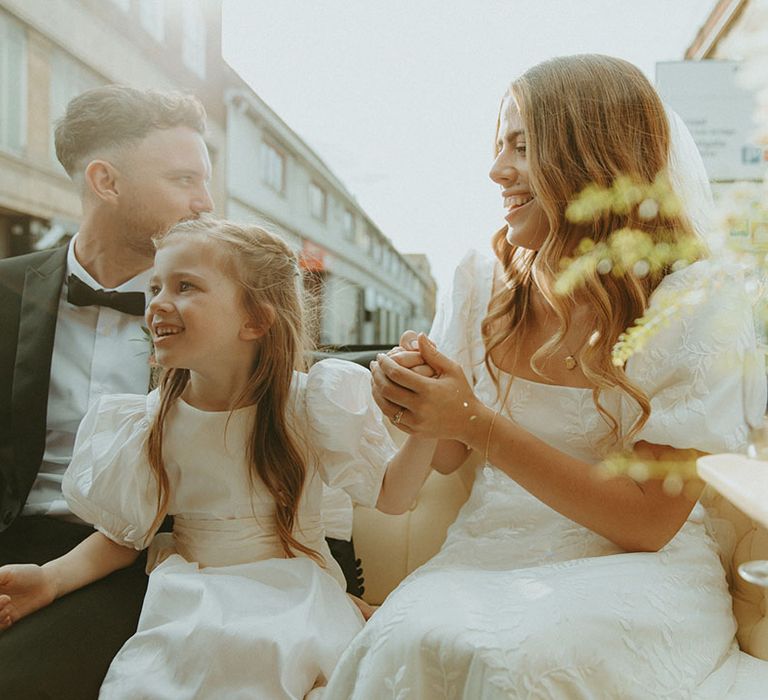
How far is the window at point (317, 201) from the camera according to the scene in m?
1.68

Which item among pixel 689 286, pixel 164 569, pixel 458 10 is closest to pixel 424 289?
pixel 458 10

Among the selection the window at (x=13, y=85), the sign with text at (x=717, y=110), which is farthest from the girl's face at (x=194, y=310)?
the sign with text at (x=717, y=110)

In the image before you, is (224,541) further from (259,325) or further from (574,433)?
(574,433)

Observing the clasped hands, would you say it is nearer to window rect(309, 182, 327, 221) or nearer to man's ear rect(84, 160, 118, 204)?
man's ear rect(84, 160, 118, 204)

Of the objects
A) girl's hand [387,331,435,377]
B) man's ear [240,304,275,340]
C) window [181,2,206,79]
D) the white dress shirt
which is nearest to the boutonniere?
the white dress shirt

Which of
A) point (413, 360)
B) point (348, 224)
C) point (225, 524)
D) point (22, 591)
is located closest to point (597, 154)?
point (413, 360)

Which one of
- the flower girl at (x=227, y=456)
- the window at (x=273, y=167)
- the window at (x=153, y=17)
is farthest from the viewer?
the window at (x=273, y=167)

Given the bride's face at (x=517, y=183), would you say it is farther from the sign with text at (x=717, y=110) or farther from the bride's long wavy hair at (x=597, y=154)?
the sign with text at (x=717, y=110)

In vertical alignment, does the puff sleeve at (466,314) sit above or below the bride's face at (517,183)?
below

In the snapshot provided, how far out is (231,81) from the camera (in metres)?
1.56

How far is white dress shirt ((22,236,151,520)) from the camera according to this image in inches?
49.1

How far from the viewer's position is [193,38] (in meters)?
A: 1.55

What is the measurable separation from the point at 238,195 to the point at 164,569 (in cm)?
83

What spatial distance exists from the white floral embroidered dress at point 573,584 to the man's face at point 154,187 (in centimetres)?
53
